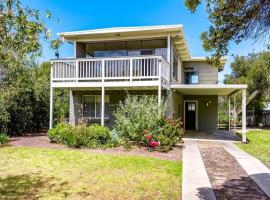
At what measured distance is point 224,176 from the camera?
7723mm

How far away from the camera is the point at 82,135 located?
12.5 meters

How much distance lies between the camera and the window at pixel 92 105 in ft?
56.6

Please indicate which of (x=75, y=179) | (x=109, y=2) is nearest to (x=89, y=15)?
(x=109, y=2)

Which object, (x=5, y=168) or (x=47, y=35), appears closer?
(x=47, y=35)

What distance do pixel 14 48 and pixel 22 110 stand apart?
1234 centimetres

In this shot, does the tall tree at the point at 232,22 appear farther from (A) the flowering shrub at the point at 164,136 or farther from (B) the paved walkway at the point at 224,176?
(A) the flowering shrub at the point at 164,136

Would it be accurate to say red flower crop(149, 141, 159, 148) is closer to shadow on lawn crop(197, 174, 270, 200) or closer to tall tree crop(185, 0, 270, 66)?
shadow on lawn crop(197, 174, 270, 200)

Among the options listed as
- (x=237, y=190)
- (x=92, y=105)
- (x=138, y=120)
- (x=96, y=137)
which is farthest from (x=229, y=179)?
(x=92, y=105)

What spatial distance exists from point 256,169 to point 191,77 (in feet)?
51.2

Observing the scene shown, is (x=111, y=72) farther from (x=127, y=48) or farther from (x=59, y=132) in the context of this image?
(x=59, y=132)

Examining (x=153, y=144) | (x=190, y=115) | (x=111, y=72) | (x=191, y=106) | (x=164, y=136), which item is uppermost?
(x=111, y=72)

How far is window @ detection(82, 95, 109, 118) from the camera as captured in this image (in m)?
17.3

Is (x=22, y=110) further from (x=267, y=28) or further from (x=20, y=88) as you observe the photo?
(x=267, y=28)

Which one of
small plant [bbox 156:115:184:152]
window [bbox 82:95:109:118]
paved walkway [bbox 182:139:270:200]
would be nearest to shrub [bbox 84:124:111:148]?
small plant [bbox 156:115:184:152]
